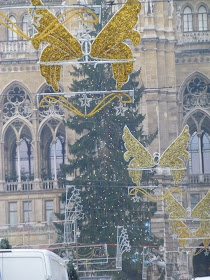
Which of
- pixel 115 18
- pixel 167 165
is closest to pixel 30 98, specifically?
pixel 167 165

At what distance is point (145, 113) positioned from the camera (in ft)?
198

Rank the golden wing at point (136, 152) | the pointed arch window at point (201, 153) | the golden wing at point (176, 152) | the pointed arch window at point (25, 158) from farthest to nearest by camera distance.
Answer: the pointed arch window at point (201, 153)
the pointed arch window at point (25, 158)
the golden wing at point (136, 152)
the golden wing at point (176, 152)

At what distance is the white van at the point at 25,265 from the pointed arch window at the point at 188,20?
4334 centimetres

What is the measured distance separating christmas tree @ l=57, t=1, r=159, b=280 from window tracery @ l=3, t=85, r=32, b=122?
4.84 metres

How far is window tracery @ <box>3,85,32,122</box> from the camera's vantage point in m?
62.1

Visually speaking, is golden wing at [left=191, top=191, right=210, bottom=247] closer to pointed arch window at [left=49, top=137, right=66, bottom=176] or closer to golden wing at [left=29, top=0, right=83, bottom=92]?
golden wing at [left=29, top=0, right=83, bottom=92]

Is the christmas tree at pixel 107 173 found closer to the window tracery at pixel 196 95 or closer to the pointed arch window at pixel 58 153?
the window tracery at pixel 196 95

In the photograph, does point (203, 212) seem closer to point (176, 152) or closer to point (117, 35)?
point (176, 152)

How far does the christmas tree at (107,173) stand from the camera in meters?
55.3

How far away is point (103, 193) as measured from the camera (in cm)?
5562

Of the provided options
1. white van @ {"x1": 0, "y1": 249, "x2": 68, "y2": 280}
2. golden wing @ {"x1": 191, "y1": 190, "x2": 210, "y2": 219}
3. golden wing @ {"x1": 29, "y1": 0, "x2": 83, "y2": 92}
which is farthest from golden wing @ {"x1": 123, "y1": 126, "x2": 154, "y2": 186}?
white van @ {"x1": 0, "y1": 249, "x2": 68, "y2": 280}

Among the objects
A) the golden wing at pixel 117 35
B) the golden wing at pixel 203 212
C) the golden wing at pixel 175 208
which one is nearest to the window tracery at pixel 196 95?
the golden wing at pixel 203 212

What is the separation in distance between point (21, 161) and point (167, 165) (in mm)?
28483

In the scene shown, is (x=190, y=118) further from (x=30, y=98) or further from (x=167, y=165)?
(x=167, y=165)
